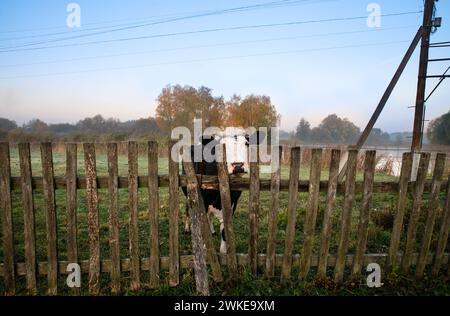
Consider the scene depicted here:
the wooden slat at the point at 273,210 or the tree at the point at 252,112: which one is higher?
the tree at the point at 252,112

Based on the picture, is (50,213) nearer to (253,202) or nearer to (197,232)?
(197,232)

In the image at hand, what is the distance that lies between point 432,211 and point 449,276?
93cm

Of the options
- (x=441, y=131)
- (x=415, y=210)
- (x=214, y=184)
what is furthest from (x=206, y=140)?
(x=441, y=131)

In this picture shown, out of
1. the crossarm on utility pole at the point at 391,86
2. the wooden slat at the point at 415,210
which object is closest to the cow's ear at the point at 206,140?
the wooden slat at the point at 415,210

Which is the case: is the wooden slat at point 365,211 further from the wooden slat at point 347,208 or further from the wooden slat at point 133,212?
the wooden slat at point 133,212

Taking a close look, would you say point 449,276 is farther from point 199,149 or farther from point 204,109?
point 204,109

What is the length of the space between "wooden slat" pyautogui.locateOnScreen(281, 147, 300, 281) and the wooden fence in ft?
0.04

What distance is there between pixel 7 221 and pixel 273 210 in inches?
123

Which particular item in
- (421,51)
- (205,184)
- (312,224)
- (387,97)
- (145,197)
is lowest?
(145,197)

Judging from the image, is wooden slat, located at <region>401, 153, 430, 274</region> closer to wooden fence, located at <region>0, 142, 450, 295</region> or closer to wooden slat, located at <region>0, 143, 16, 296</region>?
wooden fence, located at <region>0, 142, 450, 295</region>

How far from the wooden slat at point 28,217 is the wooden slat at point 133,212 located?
3.67 feet

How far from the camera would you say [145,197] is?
8.52 meters

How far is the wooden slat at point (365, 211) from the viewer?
3252 millimetres
